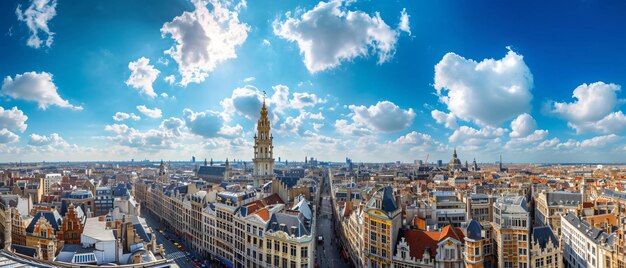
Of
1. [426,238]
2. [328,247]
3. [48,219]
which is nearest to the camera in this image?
[426,238]

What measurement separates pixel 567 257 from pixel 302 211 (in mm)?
58031

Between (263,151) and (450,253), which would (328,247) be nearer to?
(263,151)

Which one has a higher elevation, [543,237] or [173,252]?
[543,237]

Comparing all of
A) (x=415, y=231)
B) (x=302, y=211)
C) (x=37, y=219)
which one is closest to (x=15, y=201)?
(x=37, y=219)

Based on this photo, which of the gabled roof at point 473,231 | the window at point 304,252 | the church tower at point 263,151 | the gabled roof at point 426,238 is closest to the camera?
the gabled roof at point 473,231

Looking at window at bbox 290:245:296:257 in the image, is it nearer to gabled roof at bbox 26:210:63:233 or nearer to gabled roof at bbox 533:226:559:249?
gabled roof at bbox 533:226:559:249

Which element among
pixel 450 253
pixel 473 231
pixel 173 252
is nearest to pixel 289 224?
pixel 450 253

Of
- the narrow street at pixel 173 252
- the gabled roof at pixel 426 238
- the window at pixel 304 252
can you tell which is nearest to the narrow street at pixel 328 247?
the window at pixel 304 252

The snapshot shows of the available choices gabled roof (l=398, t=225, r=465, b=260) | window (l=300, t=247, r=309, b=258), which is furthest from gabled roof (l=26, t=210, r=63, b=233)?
gabled roof (l=398, t=225, r=465, b=260)

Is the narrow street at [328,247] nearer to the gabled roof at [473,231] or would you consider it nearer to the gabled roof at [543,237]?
the gabled roof at [473,231]

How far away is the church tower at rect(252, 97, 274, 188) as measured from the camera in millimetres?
109562

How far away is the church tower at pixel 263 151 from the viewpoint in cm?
10956

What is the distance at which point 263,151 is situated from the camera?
110375mm

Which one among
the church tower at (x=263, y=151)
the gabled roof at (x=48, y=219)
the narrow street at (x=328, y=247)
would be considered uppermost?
the church tower at (x=263, y=151)
